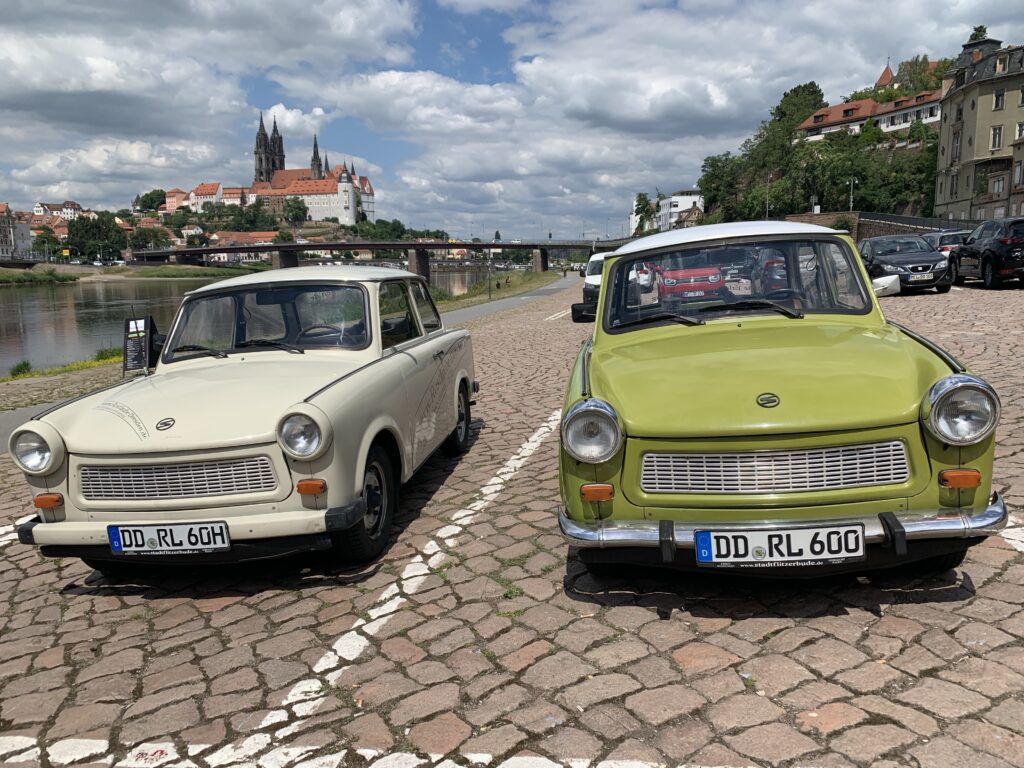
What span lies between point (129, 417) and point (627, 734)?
9.79 feet

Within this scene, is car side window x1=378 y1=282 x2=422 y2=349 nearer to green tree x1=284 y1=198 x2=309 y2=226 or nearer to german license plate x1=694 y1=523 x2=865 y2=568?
german license plate x1=694 y1=523 x2=865 y2=568

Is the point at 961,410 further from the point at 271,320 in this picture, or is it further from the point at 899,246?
the point at 899,246

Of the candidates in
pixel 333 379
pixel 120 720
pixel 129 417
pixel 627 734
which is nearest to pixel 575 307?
pixel 333 379

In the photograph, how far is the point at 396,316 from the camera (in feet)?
18.0

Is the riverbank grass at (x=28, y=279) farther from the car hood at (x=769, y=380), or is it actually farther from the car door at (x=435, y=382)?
the car hood at (x=769, y=380)

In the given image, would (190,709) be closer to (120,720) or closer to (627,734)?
(120,720)

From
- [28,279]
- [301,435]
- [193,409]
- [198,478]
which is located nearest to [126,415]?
[193,409]

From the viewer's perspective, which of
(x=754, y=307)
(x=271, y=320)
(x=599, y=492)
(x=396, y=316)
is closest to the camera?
(x=599, y=492)

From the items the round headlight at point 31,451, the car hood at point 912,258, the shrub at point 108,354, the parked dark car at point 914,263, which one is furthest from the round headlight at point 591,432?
the shrub at point 108,354

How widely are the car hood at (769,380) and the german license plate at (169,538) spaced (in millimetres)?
1998

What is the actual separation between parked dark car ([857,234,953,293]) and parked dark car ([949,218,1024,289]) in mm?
994

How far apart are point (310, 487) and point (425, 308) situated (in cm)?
283

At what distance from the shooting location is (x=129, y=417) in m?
3.96

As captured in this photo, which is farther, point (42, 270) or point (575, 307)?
point (42, 270)
